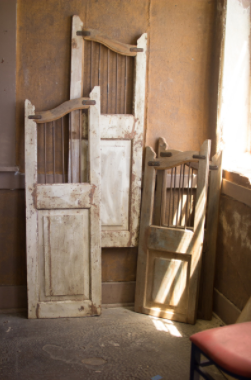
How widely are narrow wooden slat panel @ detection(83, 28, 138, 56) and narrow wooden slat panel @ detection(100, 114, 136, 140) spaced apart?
0.53 metres

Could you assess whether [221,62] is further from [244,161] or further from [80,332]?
[80,332]

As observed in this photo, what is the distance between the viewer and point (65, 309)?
9.86 feet

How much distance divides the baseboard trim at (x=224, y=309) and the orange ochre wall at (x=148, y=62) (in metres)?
0.77

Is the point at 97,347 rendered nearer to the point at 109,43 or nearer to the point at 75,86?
the point at 75,86

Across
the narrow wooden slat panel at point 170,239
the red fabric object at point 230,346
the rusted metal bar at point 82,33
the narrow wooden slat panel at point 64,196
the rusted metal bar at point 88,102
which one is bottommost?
the red fabric object at point 230,346

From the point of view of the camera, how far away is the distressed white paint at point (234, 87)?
299 cm

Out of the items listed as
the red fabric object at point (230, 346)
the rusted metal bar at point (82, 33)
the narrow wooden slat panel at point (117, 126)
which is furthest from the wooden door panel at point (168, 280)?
the rusted metal bar at point (82, 33)

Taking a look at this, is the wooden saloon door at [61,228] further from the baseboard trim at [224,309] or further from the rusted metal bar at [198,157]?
the baseboard trim at [224,309]

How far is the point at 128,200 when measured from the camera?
317 cm

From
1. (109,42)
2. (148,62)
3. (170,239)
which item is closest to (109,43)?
(109,42)

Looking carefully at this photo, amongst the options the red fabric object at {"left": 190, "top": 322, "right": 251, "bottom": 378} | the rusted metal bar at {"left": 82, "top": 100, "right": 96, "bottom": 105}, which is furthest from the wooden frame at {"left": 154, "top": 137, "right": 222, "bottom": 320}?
the red fabric object at {"left": 190, "top": 322, "right": 251, "bottom": 378}

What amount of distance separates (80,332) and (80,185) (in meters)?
1.17

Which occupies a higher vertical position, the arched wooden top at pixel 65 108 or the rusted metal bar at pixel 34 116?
the arched wooden top at pixel 65 108

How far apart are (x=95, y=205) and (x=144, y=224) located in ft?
1.55
